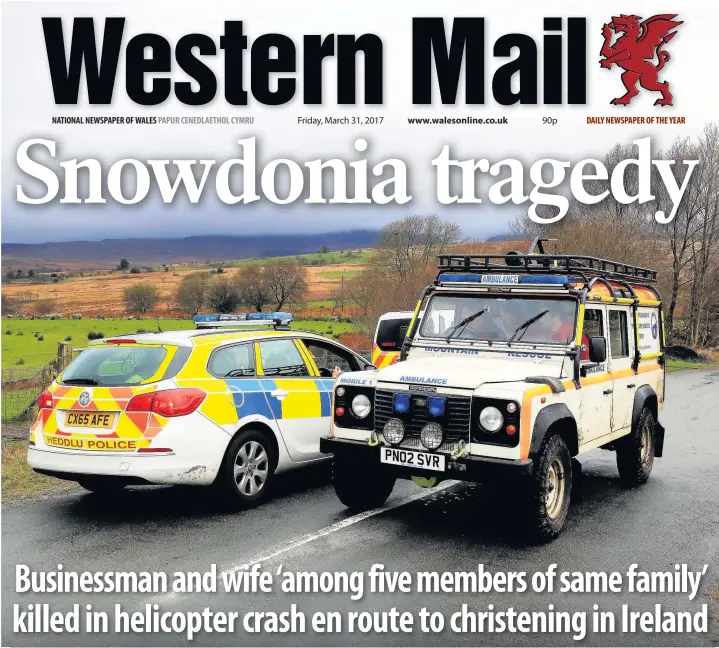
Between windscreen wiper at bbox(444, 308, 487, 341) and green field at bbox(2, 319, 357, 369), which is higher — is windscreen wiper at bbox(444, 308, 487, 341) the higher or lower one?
the higher one

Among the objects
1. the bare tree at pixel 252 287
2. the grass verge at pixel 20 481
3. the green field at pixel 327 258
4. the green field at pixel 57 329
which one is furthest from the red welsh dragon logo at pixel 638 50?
the green field at pixel 327 258

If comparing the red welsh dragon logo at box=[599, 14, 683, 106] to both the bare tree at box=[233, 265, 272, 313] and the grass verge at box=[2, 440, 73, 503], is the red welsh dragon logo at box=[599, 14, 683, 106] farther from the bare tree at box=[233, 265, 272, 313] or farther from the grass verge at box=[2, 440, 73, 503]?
the bare tree at box=[233, 265, 272, 313]

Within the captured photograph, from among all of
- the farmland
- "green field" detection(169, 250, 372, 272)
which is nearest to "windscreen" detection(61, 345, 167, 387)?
the farmland

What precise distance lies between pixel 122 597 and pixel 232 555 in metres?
0.97

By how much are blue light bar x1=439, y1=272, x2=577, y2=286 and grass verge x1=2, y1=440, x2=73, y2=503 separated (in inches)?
188

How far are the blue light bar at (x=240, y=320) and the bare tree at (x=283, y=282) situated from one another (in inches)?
1021

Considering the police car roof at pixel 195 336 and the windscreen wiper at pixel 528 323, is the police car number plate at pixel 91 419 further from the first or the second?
the windscreen wiper at pixel 528 323

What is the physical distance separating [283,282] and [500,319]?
28.4 meters

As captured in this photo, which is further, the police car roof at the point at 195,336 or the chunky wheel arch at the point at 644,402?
the chunky wheel arch at the point at 644,402

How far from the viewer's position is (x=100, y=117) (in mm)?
8703

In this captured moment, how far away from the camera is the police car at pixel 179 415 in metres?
6.60

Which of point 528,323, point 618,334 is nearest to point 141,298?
point 618,334

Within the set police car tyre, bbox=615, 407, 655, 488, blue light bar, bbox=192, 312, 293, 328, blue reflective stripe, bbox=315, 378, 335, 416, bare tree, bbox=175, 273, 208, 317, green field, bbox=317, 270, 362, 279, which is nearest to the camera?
blue reflective stripe, bbox=315, 378, 335, 416

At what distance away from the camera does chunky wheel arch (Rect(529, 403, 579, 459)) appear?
6070 millimetres
